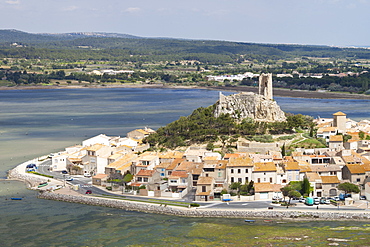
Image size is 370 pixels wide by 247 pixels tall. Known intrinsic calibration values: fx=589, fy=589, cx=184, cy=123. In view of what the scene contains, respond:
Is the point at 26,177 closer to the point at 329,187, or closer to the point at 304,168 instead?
the point at 304,168

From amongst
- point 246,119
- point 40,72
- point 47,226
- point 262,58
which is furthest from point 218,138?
point 262,58

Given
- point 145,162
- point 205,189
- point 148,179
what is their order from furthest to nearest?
1. point 145,162
2. point 148,179
3. point 205,189

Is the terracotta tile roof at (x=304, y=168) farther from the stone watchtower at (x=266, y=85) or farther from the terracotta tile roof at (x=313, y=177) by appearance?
the stone watchtower at (x=266, y=85)

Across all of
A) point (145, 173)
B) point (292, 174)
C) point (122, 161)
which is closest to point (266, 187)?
point (292, 174)

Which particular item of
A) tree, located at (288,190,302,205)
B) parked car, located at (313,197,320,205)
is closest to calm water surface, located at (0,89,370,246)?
parked car, located at (313,197,320,205)

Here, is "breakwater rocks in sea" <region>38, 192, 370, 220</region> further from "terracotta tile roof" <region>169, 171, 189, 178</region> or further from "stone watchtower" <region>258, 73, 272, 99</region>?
"stone watchtower" <region>258, 73, 272, 99</region>

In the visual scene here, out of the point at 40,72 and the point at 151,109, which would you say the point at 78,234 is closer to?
the point at 151,109

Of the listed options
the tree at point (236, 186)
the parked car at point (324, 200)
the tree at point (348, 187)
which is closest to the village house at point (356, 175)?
the tree at point (348, 187)
